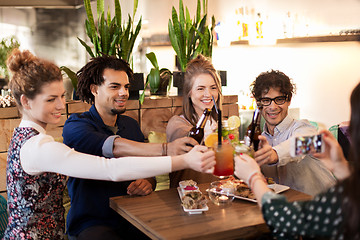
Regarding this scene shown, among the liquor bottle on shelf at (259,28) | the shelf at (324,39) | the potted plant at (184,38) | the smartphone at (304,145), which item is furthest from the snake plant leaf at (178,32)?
the smartphone at (304,145)

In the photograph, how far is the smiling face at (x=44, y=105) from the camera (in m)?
2.02

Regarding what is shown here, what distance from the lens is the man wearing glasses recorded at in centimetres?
260

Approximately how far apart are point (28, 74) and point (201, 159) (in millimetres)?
904

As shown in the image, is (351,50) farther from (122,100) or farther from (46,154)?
(46,154)

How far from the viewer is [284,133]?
2.72 m

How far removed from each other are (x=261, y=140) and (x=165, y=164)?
2.18 ft

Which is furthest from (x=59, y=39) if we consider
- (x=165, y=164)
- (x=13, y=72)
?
(x=165, y=164)

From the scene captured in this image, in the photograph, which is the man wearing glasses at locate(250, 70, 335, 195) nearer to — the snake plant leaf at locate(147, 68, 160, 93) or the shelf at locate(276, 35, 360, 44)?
the snake plant leaf at locate(147, 68, 160, 93)

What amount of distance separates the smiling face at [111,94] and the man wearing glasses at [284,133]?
0.89m

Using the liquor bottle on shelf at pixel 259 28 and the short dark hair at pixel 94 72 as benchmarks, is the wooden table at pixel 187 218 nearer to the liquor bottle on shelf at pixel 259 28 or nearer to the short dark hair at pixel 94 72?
the short dark hair at pixel 94 72

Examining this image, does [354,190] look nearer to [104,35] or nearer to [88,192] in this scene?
[88,192]

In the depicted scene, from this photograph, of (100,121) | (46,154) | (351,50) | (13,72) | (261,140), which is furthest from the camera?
(351,50)

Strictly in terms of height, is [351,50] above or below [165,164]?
above

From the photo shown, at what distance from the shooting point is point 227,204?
2.10m
